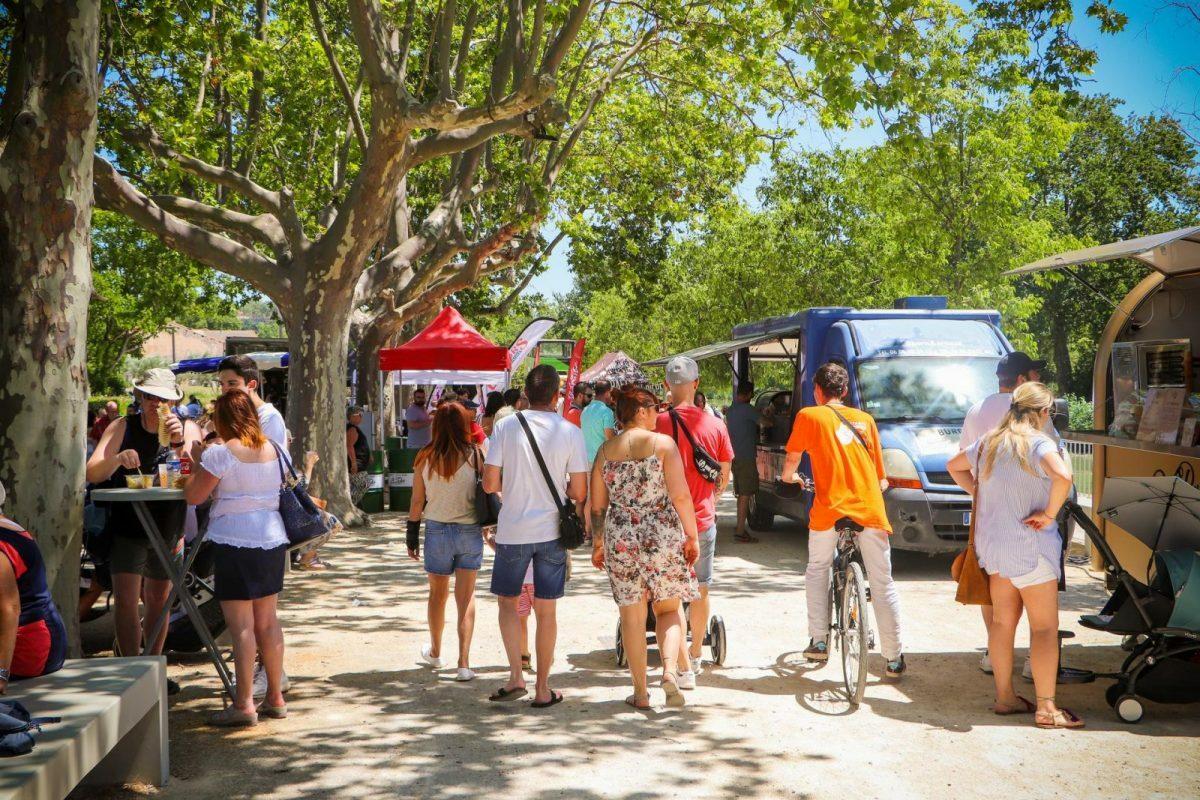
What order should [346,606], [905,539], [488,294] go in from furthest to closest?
[488,294] → [905,539] → [346,606]

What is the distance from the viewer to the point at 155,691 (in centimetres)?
493

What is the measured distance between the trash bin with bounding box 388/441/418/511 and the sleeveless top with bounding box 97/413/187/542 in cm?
952

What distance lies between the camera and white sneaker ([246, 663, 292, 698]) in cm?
625

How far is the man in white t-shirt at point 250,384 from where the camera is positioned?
21.1 ft

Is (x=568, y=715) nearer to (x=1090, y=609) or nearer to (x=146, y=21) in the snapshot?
(x=1090, y=609)

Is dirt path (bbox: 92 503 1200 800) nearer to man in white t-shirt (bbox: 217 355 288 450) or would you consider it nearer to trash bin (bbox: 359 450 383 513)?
man in white t-shirt (bbox: 217 355 288 450)

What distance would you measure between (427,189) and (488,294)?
20.8ft

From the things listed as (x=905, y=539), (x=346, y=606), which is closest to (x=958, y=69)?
(x=905, y=539)

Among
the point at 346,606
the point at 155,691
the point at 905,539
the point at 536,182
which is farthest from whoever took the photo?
the point at 536,182

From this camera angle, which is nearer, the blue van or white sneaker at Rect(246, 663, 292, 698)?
white sneaker at Rect(246, 663, 292, 698)

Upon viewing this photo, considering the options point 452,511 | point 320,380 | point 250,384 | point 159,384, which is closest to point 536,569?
point 452,511

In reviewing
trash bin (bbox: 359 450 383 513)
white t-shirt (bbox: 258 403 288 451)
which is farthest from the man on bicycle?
trash bin (bbox: 359 450 383 513)

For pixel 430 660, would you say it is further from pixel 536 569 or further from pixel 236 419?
pixel 236 419

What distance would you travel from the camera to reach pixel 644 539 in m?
6.06
